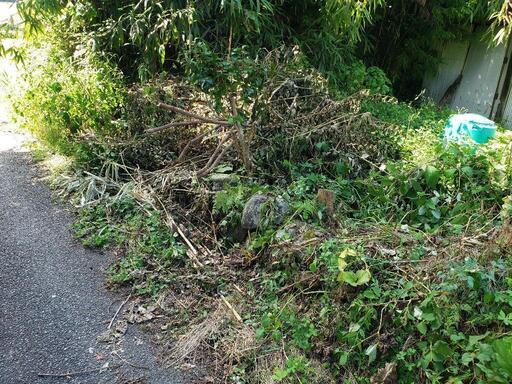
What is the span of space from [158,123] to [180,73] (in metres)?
0.76

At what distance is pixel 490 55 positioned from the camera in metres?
7.52

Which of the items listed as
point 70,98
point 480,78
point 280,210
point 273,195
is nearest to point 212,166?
point 273,195

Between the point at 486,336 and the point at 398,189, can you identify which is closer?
the point at 486,336

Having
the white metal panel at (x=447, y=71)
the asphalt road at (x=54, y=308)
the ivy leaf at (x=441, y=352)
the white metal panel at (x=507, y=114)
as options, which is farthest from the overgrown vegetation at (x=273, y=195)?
the white metal panel at (x=447, y=71)

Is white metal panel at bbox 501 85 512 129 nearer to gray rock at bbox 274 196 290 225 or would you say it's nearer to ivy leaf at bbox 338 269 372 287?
gray rock at bbox 274 196 290 225

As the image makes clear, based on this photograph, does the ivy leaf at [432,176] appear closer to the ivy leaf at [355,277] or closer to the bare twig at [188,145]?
the ivy leaf at [355,277]

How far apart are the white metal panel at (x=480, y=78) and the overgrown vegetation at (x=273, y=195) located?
217 centimetres

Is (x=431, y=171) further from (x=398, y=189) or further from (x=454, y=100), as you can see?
(x=454, y=100)

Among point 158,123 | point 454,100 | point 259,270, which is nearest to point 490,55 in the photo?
point 454,100

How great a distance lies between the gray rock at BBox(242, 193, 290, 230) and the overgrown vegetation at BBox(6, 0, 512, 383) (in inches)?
0.6

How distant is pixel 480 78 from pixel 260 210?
5996 mm

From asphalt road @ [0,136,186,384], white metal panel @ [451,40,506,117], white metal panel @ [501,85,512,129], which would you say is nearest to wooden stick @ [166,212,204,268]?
asphalt road @ [0,136,186,384]

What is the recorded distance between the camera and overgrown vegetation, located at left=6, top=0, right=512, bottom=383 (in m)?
2.46

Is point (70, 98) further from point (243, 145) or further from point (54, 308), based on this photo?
point (54, 308)
